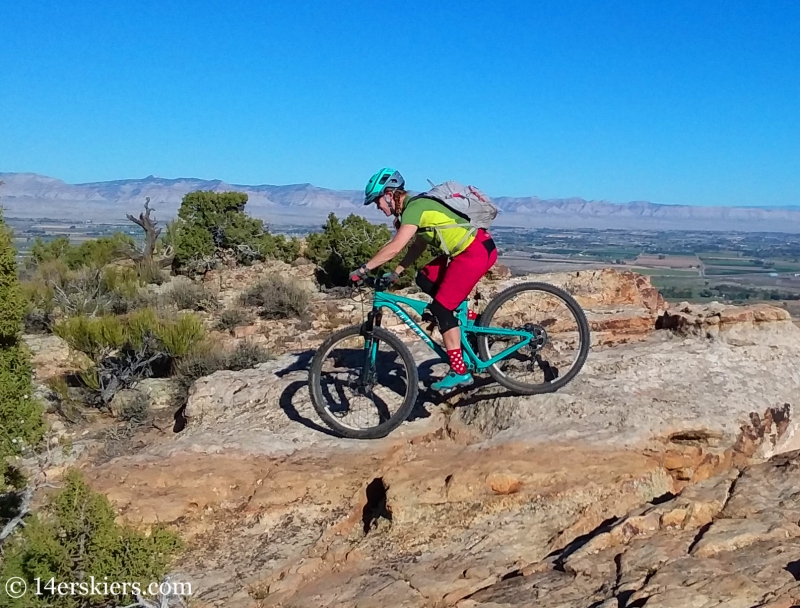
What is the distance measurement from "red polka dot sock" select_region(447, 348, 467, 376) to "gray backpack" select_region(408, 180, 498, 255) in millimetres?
779

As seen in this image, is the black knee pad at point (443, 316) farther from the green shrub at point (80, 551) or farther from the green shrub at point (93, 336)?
the green shrub at point (93, 336)

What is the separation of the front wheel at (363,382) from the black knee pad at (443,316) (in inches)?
13.6

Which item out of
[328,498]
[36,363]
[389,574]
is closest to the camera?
[389,574]

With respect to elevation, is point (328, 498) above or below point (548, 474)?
below

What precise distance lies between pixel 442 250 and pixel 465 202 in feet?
1.32

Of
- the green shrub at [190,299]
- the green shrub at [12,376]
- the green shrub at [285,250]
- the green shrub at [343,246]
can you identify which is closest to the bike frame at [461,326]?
the green shrub at [12,376]

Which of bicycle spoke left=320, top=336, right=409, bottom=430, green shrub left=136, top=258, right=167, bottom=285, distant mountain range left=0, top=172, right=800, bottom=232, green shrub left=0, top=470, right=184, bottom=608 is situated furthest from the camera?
distant mountain range left=0, top=172, right=800, bottom=232

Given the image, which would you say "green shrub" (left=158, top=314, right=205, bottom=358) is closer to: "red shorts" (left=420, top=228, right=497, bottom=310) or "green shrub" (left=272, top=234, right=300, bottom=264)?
"red shorts" (left=420, top=228, right=497, bottom=310)

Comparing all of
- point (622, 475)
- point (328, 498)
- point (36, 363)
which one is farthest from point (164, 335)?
point (622, 475)

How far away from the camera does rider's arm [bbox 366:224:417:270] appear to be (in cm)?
508

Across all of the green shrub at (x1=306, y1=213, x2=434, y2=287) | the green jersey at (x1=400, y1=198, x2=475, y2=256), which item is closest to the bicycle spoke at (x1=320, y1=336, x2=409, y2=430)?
the green jersey at (x1=400, y1=198, x2=475, y2=256)

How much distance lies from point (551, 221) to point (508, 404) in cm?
13216

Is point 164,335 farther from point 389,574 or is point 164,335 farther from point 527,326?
Result: point 389,574

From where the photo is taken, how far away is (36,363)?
10242mm
